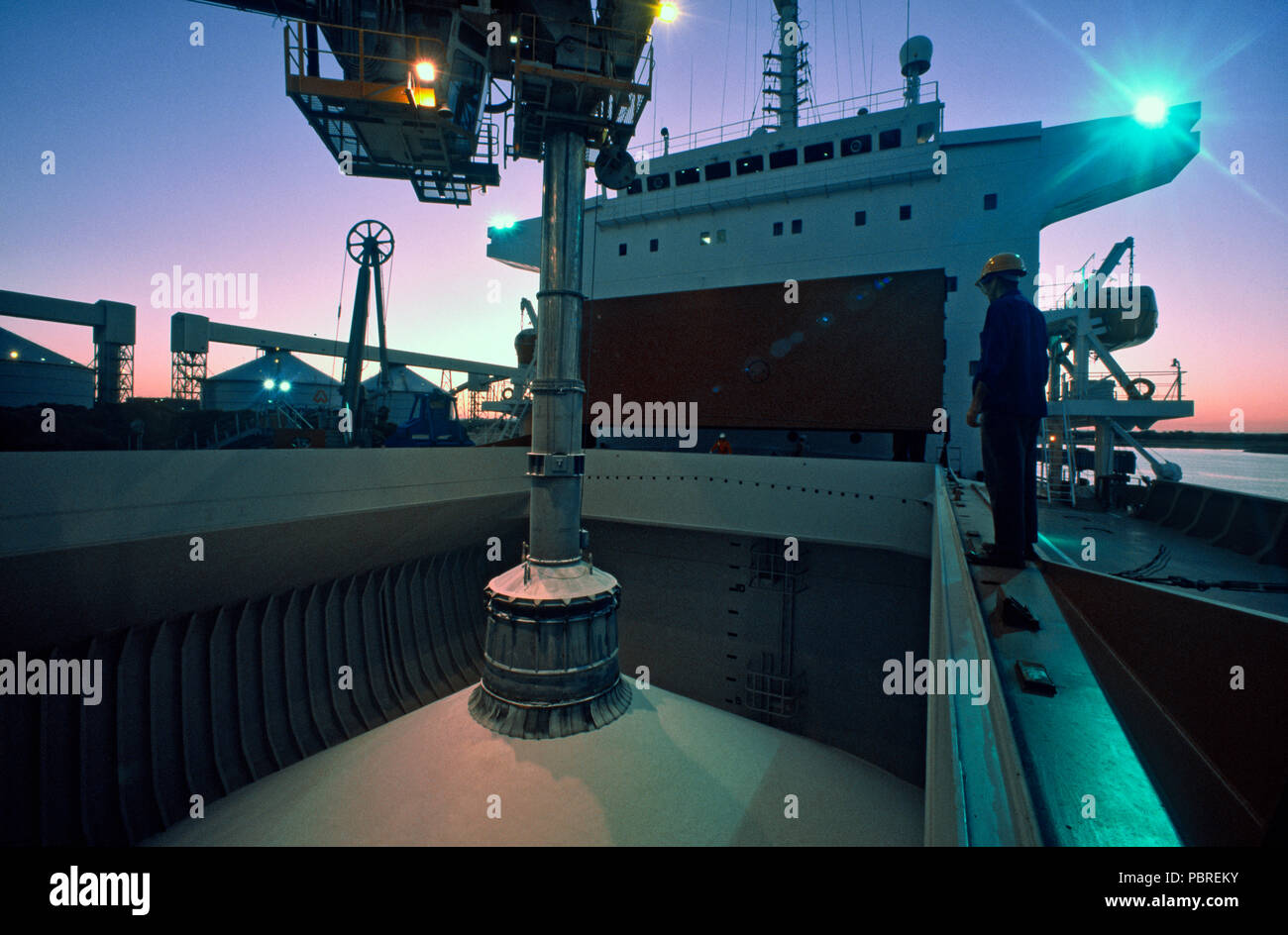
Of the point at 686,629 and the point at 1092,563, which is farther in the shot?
the point at 686,629

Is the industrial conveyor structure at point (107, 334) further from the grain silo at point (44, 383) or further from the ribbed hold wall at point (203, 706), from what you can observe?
the ribbed hold wall at point (203, 706)

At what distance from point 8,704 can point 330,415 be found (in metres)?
14.2

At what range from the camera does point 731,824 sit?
5.30 meters

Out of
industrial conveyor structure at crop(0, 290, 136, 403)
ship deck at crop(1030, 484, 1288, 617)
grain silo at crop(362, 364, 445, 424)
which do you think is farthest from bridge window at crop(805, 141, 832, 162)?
grain silo at crop(362, 364, 445, 424)

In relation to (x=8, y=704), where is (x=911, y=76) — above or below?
above

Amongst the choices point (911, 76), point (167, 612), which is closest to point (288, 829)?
point (167, 612)

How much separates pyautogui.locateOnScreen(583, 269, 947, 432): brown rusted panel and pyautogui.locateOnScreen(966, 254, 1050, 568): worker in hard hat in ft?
22.8

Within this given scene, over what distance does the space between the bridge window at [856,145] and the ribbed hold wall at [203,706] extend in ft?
47.7

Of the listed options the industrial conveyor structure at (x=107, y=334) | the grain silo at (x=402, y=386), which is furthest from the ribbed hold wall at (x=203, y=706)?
the grain silo at (x=402, y=386)

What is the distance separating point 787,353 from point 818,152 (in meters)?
6.83

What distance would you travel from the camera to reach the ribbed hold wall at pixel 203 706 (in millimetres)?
4863

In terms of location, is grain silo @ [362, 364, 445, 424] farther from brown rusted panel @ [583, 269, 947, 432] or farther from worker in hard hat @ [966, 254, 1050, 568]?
worker in hard hat @ [966, 254, 1050, 568]

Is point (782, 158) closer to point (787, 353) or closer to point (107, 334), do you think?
point (787, 353)

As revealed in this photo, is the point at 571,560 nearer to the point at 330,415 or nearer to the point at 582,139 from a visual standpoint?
the point at 582,139
